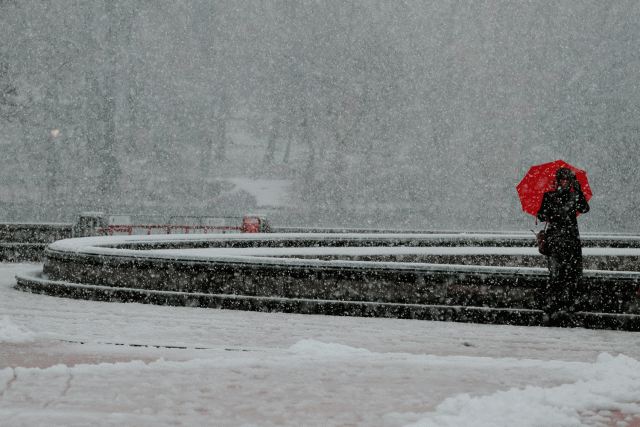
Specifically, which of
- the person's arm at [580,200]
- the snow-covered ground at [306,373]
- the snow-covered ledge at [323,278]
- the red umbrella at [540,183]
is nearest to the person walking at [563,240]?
the person's arm at [580,200]

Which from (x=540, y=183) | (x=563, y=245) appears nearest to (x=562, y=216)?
(x=563, y=245)

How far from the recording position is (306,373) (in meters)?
5.45

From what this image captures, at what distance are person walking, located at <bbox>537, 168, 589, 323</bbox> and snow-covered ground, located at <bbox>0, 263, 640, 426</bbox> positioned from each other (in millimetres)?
414

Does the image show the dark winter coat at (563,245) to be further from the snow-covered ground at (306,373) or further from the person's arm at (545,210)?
the snow-covered ground at (306,373)

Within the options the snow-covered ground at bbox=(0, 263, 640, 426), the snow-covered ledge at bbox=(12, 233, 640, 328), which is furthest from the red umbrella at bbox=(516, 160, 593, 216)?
the snow-covered ground at bbox=(0, 263, 640, 426)

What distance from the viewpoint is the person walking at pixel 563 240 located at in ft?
26.2

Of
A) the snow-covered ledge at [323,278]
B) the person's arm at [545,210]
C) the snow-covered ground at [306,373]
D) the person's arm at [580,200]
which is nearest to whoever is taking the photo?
the snow-covered ground at [306,373]

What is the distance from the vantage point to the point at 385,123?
48844 mm

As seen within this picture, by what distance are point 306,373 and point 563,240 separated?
3963mm

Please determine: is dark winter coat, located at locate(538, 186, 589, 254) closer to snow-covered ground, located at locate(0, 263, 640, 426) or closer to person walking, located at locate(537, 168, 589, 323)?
person walking, located at locate(537, 168, 589, 323)

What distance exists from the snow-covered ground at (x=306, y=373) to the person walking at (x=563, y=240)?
414mm

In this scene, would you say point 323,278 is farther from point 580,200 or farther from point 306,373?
point 306,373

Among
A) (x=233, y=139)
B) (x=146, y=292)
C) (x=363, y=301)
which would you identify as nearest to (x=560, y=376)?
(x=363, y=301)

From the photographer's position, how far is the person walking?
800 centimetres
